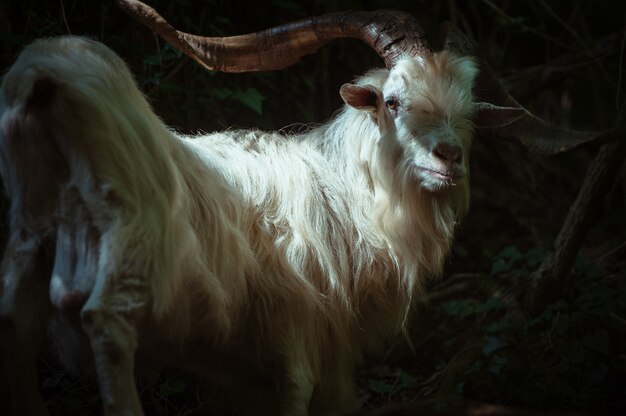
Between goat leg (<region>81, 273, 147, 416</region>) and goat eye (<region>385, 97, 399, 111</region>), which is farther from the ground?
goat eye (<region>385, 97, 399, 111</region>)

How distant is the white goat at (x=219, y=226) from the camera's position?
2664 millimetres

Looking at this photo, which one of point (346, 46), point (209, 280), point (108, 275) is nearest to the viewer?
point (108, 275)


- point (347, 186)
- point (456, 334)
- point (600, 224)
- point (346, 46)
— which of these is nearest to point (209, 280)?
point (347, 186)

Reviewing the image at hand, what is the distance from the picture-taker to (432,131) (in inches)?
140

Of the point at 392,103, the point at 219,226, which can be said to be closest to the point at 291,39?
the point at 392,103

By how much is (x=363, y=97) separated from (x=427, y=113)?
0.41 m

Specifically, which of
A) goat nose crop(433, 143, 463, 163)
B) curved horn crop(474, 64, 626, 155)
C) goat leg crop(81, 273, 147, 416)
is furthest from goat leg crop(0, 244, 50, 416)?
curved horn crop(474, 64, 626, 155)

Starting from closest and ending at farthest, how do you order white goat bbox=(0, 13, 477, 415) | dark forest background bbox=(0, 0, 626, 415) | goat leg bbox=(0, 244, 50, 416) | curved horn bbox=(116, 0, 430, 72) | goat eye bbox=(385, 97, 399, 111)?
white goat bbox=(0, 13, 477, 415)
goat leg bbox=(0, 244, 50, 416)
goat eye bbox=(385, 97, 399, 111)
curved horn bbox=(116, 0, 430, 72)
dark forest background bbox=(0, 0, 626, 415)

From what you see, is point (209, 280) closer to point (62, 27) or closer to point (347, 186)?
point (347, 186)

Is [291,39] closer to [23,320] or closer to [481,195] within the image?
[23,320]

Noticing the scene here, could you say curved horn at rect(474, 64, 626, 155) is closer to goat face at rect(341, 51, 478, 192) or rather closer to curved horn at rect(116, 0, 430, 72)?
goat face at rect(341, 51, 478, 192)

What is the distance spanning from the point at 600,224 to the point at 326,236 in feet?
14.2

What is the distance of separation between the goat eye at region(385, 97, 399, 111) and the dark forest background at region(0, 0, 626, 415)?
1.20 meters

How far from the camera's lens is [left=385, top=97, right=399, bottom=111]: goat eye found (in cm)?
373
